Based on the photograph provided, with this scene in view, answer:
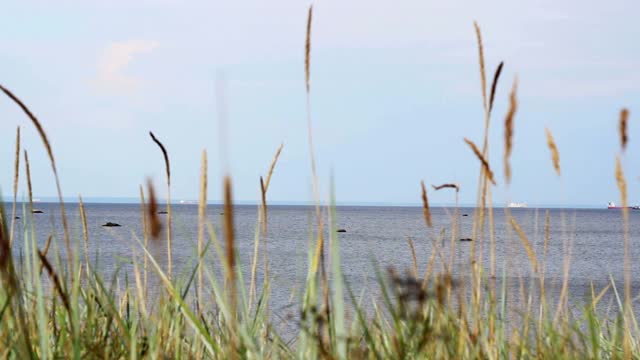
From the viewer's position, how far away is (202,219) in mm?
1896

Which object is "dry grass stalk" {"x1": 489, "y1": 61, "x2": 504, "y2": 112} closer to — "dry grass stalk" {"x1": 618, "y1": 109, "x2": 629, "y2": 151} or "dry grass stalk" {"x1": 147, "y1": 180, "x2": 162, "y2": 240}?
"dry grass stalk" {"x1": 618, "y1": 109, "x2": 629, "y2": 151}

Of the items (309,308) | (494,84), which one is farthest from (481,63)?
(309,308)

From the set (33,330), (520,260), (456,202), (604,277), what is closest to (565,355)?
(456,202)

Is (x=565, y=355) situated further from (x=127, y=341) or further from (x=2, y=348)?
(x=2, y=348)

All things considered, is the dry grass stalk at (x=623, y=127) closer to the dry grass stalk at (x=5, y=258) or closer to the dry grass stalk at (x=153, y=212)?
the dry grass stalk at (x=153, y=212)

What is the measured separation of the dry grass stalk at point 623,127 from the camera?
2.31 metres

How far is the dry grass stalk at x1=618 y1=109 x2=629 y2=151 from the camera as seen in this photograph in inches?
91.0

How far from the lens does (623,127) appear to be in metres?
2.35

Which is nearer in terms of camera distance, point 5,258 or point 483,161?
point 5,258

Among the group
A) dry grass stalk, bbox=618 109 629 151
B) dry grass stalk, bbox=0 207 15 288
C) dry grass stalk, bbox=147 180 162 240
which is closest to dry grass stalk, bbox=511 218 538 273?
dry grass stalk, bbox=618 109 629 151

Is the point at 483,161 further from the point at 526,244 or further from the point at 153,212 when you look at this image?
the point at 153,212

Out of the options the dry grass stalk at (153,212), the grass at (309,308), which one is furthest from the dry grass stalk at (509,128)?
the dry grass stalk at (153,212)

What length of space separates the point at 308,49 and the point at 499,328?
121cm

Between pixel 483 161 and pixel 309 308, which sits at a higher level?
pixel 483 161
